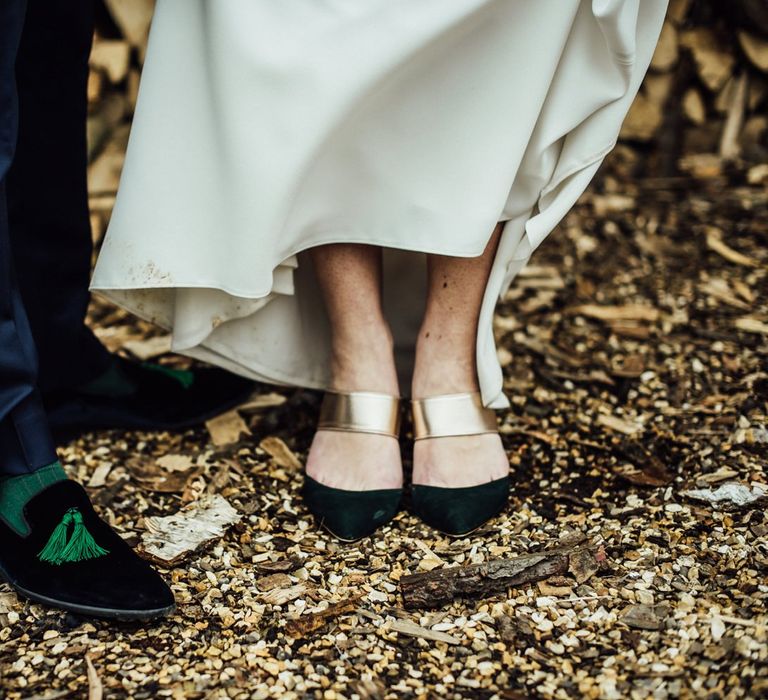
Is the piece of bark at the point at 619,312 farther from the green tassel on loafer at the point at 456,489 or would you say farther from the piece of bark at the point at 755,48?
the piece of bark at the point at 755,48

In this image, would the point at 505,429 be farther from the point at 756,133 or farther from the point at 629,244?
the point at 756,133

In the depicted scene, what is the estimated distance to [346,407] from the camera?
4.42 ft

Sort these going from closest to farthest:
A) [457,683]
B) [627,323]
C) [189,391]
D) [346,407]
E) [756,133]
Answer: [457,683]
[346,407]
[189,391]
[627,323]
[756,133]

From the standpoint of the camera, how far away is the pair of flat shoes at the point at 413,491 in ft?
4.21

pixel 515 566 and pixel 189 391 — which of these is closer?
pixel 515 566

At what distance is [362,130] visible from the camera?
1190mm

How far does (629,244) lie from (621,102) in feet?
3.57

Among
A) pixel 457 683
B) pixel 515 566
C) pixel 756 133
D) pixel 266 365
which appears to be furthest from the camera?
pixel 756 133

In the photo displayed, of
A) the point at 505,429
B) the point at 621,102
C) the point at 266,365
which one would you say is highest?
the point at 621,102

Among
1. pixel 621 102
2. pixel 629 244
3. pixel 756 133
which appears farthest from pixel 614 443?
pixel 756 133

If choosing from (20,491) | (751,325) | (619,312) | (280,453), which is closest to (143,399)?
(280,453)

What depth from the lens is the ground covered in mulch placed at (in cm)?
103

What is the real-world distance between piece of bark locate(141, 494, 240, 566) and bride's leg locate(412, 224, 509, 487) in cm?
30

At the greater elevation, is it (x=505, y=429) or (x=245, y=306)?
(x=245, y=306)
